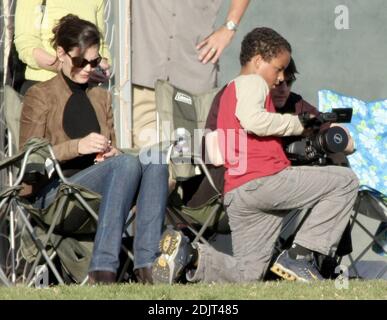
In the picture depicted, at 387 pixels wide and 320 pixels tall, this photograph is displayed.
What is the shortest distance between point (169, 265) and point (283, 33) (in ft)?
10.5

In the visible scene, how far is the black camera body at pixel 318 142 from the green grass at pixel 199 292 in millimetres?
978

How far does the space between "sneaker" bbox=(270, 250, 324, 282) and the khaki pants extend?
147cm

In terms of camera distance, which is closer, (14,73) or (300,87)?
(14,73)

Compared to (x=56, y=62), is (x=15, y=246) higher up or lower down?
lower down

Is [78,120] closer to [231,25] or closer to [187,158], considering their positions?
[187,158]

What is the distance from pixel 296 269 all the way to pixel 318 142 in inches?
27.3

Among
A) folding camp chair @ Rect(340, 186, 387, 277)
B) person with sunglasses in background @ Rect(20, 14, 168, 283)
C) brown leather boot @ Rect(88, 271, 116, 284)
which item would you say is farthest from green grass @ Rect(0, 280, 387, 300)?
folding camp chair @ Rect(340, 186, 387, 277)

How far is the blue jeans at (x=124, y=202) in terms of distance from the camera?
6531 mm

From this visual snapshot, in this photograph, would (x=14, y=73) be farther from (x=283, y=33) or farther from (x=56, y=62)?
(x=283, y=33)

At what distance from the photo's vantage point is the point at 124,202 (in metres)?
6.61

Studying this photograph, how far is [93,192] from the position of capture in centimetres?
674

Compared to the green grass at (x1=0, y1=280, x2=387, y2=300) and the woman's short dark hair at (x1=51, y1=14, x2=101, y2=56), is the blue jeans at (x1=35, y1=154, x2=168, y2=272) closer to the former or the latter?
the green grass at (x1=0, y1=280, x2=387, y2=300)

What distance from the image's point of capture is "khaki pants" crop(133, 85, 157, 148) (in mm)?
8008
